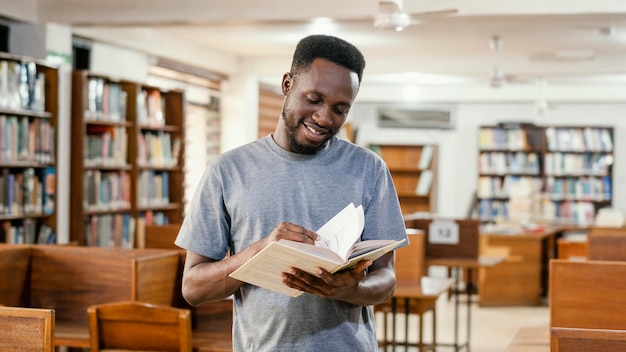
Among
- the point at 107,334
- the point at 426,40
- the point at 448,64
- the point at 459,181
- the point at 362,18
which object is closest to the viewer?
the point at 107,334

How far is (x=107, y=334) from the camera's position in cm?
376

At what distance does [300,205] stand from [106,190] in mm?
6077

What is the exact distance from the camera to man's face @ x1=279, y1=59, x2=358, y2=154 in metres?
1.90

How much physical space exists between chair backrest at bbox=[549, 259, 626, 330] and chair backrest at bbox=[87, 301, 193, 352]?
4.90 feet

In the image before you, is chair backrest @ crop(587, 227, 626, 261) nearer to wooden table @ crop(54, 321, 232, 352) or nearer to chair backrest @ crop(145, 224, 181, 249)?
wooden table @ crop(54, 321, 232, 352)

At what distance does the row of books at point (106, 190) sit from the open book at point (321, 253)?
5.84 meters

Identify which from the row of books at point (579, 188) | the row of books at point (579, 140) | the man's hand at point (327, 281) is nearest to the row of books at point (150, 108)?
the man's hand at point (327, 281)

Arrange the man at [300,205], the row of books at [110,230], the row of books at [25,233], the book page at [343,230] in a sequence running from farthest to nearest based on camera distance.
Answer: the row of books at [110,230] < the row of books at [25,233] < the man at [300,205] < the book page at [343,230]

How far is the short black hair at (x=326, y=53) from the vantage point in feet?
6.38

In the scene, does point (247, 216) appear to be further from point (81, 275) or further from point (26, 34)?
point (26, 34)

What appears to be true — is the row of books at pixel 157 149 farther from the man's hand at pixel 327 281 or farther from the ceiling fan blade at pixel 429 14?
the man's hand at pixel 327 281

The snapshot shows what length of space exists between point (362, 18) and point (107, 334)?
388 cm

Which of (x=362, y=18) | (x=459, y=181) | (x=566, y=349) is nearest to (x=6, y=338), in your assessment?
(x=566, y=349)

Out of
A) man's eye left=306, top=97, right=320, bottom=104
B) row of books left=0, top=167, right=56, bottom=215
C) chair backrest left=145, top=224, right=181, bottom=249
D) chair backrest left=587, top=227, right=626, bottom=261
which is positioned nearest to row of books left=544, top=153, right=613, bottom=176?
chair backrest left=145, top=224, right=181, bottom=249
